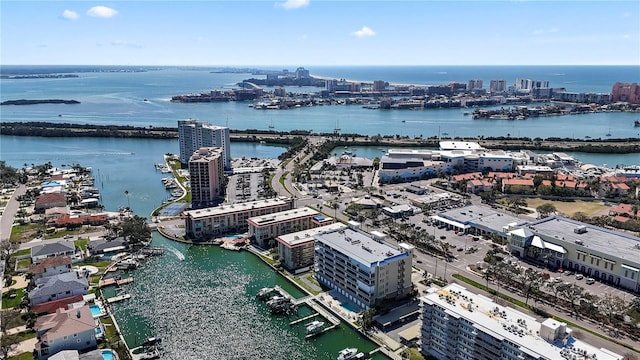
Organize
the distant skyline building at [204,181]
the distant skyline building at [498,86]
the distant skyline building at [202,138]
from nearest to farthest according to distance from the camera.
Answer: the distant skyline building at [204,181], the distant skyline building at [202,138], the distant skyline building at [498,86]

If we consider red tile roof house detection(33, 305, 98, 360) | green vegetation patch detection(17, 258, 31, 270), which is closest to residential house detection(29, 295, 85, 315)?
red tile roof house detection(33, 305, 98, 360)

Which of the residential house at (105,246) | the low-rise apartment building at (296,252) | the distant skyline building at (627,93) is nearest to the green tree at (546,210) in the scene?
the low-rise apartment building at (296,252)

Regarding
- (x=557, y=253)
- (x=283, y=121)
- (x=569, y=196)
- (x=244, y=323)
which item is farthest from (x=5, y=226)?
(x=283, y=121)

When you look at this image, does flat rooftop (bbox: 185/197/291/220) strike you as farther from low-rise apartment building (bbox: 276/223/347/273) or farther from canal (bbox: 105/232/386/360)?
low-rise apartment building (bbox: 276/223/347/273)

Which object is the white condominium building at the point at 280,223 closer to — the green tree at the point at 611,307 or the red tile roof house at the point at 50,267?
the red tile roof house at the point at 50,267

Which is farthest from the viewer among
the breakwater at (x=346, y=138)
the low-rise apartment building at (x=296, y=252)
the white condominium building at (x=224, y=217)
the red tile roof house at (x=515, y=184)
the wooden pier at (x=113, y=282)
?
the breakwater at (x=346, y=138)

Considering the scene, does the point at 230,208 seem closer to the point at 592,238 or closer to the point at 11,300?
the point at 11,300
